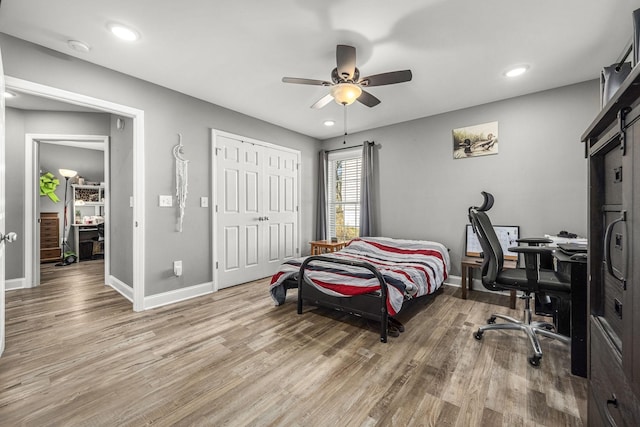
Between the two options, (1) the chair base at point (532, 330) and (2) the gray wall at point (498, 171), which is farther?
(2) the gray wall at point (498, 171)

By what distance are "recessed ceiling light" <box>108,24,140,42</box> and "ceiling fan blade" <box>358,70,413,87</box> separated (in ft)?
6.34

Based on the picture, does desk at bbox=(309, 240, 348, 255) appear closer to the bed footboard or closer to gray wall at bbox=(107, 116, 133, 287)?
the bed footboard

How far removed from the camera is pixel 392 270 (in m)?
2.62

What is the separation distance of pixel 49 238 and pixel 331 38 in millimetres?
6740

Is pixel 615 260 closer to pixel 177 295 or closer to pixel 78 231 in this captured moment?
pixel 177 295

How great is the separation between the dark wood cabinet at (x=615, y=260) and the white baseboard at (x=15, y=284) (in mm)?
5889

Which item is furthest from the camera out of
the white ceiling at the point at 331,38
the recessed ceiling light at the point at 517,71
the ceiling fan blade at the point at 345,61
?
the recessed ceiling light at the point at 517,71

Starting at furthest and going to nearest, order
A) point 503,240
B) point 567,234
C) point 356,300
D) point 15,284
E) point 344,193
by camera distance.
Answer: point 344,193 → point 15,284 → point 503,240 → point 567,234 → point 356,300

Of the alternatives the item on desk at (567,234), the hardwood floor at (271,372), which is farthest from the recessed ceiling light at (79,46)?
the item on desk at (567,234)

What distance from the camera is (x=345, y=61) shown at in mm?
2209

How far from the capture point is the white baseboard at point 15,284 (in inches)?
143

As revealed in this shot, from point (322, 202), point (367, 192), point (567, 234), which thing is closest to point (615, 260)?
point (567, 234)

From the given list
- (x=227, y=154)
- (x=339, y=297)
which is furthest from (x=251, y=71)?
(x=339, y=297)

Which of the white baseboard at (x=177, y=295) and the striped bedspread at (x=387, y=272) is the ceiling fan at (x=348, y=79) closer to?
the striped bedspread at (x=387, y=272)
